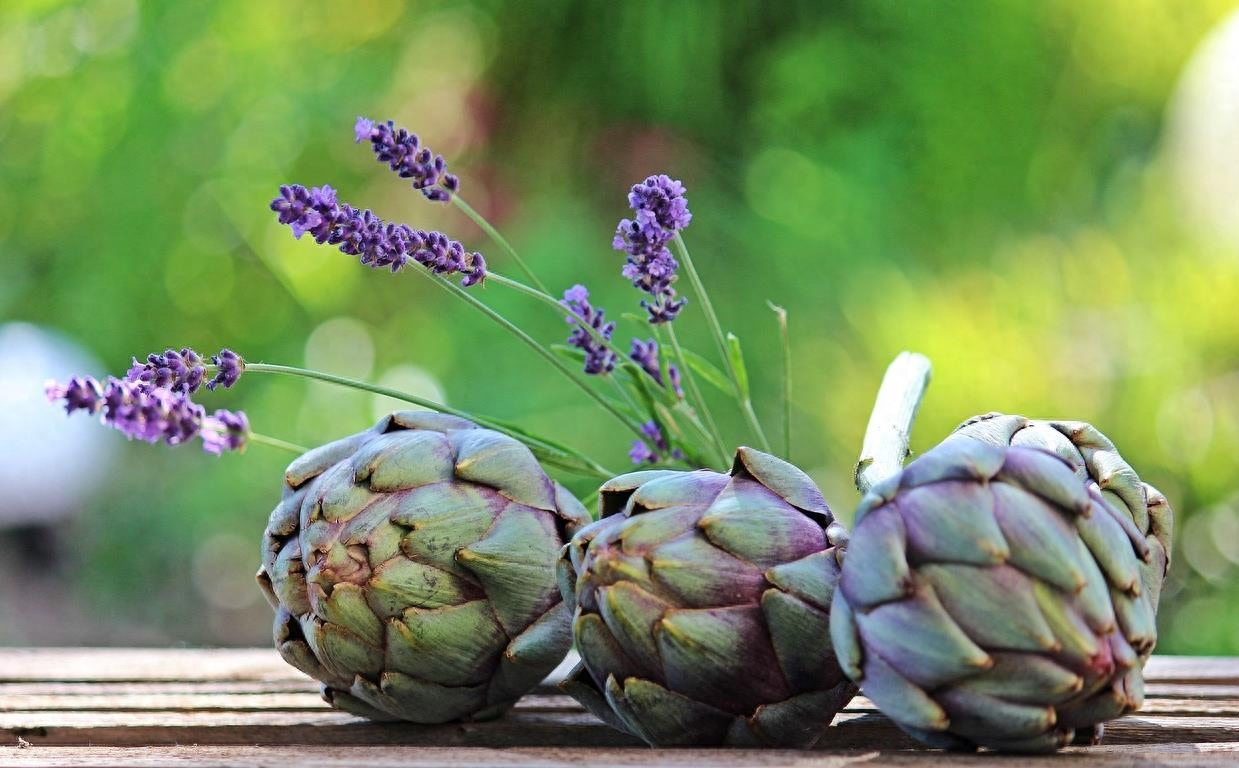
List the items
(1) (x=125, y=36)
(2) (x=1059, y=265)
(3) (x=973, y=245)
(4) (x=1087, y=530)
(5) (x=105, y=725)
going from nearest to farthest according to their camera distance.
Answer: (4) (x=1087, y=530)
(5) (x=105, y=725)
(2) (x=1059, y=265)
(3) (x=973, y=245)
(1) (x=125, y=36)

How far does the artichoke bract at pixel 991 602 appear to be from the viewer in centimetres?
31

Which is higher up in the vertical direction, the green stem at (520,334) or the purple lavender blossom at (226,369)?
the purple lavender blossom at (226,369)

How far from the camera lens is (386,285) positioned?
1.70 m

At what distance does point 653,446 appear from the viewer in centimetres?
50

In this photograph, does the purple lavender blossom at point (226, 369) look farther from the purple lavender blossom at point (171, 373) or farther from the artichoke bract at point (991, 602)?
the artichoke bract at point (991, 602)

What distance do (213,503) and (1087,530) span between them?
1.37m

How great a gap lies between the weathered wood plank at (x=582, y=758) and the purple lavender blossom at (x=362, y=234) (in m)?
0.14

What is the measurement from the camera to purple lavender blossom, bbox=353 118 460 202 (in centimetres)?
43

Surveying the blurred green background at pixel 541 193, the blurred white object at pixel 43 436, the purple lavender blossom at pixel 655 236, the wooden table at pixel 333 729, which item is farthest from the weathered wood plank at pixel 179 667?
the blurred white object at pixel 43 436

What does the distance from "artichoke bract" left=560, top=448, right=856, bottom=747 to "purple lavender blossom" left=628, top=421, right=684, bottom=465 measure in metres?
0.12

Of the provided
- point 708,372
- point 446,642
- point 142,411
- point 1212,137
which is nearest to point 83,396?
point 142,411

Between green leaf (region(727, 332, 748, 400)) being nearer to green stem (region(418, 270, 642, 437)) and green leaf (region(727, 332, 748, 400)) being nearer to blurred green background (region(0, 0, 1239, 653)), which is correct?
green stem (region(418, 270, 642, 437))

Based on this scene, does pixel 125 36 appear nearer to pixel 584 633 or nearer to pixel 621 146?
pixel 621 146

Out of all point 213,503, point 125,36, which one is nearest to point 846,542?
point 213,503
